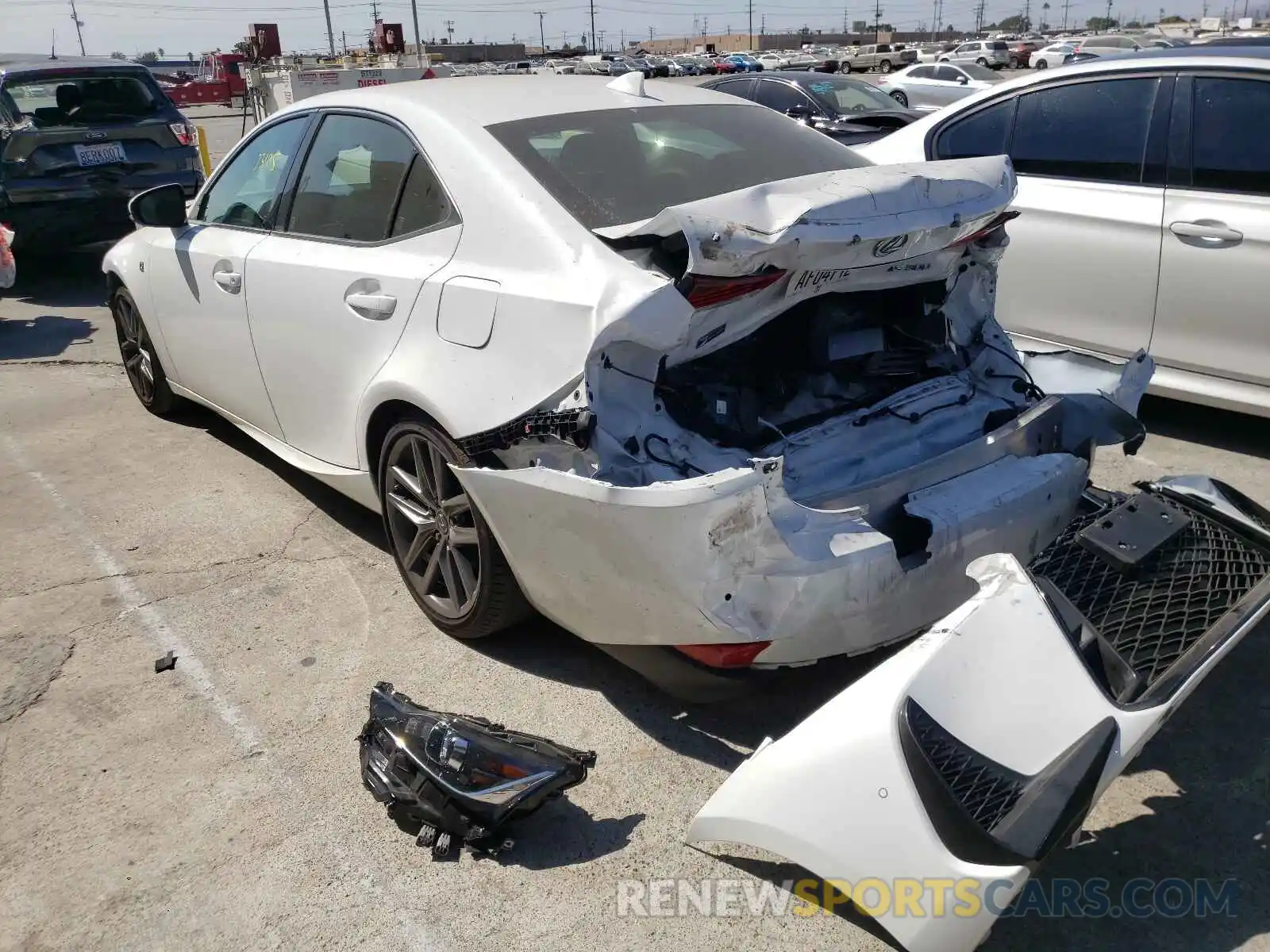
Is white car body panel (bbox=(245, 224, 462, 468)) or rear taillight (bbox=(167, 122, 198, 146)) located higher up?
rear taillight (bbox=(167, 122, 198, 146))

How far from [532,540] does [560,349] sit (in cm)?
48

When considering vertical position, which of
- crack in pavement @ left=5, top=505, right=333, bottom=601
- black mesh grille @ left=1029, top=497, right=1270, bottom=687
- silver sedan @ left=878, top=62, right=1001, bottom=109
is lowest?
crack in pavement @ left=5, top=505, right=333, bottom=601

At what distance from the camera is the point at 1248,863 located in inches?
94.7

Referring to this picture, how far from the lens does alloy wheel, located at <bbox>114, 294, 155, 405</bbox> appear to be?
532 cm

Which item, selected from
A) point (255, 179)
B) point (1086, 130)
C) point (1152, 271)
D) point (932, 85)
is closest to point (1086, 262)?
point (1152, 271)

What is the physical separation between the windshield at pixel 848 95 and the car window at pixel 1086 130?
759 cm

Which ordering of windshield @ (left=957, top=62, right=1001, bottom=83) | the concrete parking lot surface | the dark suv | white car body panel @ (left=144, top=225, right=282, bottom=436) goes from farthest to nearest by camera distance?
windshield @ (left=957, top=62, right=1001, bottom=83), the dark suv, white car body panel @ (left=144, top=225, right=282, bottom=436), the concrete parking lot surface

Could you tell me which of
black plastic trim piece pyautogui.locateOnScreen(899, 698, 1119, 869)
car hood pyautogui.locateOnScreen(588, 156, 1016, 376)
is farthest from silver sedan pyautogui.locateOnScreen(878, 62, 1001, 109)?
black plastic trim piece pyautogui.locateOnScreen(899, 698, 1119, 869)

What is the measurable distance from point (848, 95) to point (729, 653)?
11.8 metres

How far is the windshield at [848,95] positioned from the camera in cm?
1247

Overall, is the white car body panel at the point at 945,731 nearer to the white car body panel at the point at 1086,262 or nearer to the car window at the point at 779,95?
the white car body panel at the point at 1086,262

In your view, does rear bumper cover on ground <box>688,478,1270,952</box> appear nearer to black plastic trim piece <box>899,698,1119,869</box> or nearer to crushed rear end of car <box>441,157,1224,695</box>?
black plastic trim piece <box>899,698,1119,869</box>

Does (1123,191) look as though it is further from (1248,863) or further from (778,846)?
(778,846)

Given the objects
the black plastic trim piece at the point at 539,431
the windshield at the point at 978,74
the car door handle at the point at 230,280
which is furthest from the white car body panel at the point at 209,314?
the windshield at the point at 978,74
